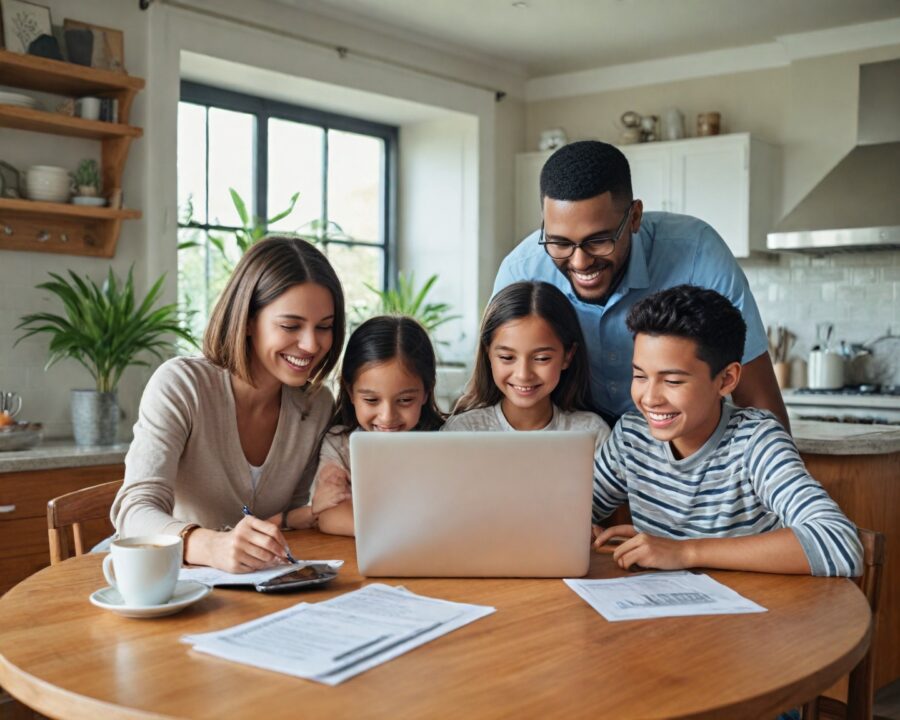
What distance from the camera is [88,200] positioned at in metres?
3.97

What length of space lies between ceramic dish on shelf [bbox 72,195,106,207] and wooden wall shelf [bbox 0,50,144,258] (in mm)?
40

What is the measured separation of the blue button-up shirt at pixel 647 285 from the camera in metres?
2.25

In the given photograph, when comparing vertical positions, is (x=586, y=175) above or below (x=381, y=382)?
above

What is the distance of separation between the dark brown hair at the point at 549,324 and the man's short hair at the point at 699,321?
1.10 feet

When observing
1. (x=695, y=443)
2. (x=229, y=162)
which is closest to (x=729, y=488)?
(x=695, y=443)

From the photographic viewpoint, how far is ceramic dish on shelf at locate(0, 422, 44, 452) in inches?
137

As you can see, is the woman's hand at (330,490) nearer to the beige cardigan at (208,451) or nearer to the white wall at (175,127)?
the beige cardigan at (208,451)

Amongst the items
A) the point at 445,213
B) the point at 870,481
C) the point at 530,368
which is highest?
the point at 445,213

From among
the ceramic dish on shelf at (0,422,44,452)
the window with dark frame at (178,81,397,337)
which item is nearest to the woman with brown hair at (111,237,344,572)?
the ceramic dish on shelf at (0,422,44,452)

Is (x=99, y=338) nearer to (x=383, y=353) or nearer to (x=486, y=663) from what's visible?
(x=383, y=353)

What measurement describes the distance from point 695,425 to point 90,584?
3.43 ft

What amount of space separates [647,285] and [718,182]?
3661mm

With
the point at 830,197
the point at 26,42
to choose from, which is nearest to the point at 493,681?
the point at 26,42

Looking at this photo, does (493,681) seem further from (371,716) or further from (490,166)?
(490,166)
